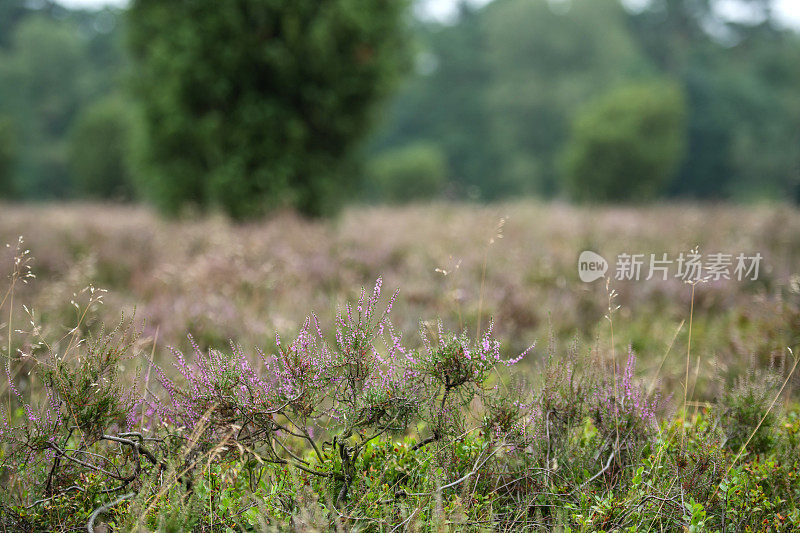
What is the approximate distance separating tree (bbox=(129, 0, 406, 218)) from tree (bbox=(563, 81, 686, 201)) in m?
13.2

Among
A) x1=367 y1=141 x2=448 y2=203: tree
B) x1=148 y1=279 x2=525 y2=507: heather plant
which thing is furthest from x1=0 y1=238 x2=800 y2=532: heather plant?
x1=367 y1=141 x2=448 y2=203: tree

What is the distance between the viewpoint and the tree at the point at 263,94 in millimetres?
7566

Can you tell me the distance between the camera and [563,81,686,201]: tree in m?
20.4

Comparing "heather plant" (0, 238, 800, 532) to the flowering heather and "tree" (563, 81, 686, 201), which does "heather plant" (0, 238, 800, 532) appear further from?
"tree" (563, 81, 686, 201)

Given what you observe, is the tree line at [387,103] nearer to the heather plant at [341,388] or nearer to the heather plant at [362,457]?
→ the heather plant at [362,457]

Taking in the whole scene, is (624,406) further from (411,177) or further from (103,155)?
(411,177)

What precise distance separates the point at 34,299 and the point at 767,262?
6300 mm

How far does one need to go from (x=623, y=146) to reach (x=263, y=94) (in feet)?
51.9

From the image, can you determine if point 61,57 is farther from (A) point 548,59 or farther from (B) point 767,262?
(B) point 767,262

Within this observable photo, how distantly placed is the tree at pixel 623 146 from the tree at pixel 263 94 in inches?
518

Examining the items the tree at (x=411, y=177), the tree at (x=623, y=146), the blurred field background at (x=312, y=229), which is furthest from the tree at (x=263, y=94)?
the tree at (x=411, y=177)

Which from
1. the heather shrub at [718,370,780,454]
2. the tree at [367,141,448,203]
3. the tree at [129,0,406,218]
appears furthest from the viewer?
the tree at [367,141,448,203]

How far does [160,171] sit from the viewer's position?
870 centimetres

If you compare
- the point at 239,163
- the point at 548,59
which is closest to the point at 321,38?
the point at 239,163
